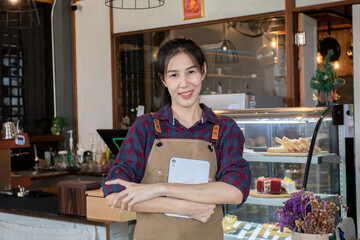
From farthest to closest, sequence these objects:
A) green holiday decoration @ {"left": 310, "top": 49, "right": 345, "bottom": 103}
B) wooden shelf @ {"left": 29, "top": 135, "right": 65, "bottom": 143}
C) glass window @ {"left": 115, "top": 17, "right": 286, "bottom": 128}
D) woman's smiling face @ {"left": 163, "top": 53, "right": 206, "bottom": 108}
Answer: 1. wooden shelf @ {"left": 29, "top": 135, "right": 65, "bottom": 143}
2. glass window @ {"left": 115, "top": 17, "right": 286, "bottom": 128}
3. green holiday decoration @ {"left": 310, "top": 49, "right": 345, "bottom": 103}
4. woman's smiling face @ {"left": 163, "top": 53, "right": 206, "bottom": 108}

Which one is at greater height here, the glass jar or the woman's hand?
the woman's hand

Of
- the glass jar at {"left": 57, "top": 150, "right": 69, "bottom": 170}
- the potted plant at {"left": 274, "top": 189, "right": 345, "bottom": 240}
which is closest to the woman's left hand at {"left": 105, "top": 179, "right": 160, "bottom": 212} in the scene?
the potted plant at {"left": 274, "top": 189, "right": 345, "bottom": 240}


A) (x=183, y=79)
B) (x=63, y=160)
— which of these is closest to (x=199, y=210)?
(x=183, y=79)

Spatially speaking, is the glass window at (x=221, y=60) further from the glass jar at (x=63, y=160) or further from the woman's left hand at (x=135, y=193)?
the woman's left hand at (x=135, y=193)

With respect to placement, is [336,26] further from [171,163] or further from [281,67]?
[171,163]

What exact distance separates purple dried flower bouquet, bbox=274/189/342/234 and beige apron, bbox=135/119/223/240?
0.86 m

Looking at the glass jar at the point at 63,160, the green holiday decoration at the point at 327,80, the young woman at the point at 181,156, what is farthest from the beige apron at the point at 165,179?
the glass jar at the point at 63,160

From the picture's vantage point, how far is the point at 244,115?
347cm

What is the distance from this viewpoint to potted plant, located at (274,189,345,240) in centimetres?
231

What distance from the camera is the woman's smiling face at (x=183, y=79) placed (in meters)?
1.61

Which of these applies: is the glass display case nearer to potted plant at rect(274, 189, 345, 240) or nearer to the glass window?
potted plant at rect(274, 189, 345, 240)

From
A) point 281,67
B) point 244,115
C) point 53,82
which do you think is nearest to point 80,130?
point 53,82

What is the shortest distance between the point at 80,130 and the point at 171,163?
5.40 metres

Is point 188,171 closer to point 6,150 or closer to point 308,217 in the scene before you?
point 308,217
